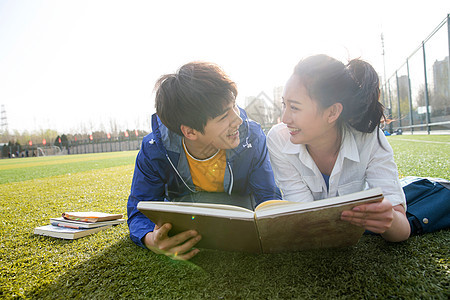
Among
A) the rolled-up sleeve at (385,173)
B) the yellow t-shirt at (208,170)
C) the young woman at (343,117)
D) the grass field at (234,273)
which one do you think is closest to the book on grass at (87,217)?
the grass field at (234,273)

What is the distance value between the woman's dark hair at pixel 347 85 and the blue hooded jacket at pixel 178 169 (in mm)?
509

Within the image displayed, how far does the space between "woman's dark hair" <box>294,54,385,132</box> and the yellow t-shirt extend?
2.29 ft

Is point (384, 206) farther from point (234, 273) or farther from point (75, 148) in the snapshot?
point (75, 148)

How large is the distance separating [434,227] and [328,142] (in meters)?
0.69

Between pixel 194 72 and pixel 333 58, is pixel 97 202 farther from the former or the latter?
pixel 333 58

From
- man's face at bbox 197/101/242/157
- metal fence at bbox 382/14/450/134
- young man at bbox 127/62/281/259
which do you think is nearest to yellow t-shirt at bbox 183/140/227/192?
young man at bbox 127/62/281/259

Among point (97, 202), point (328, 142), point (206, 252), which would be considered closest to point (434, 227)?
point (328, 142)

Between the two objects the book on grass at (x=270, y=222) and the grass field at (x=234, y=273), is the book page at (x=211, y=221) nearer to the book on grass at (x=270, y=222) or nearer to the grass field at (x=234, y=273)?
the book on grass at (x=270, y=222)

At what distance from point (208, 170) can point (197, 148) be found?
0.16 meters

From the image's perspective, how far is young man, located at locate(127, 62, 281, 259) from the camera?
167 centimetres

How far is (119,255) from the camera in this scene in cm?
160

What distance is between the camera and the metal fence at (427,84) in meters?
9.67

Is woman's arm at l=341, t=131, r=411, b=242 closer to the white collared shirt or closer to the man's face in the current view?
the white collared shirt

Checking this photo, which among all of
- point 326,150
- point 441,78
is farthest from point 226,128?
point 441,78
